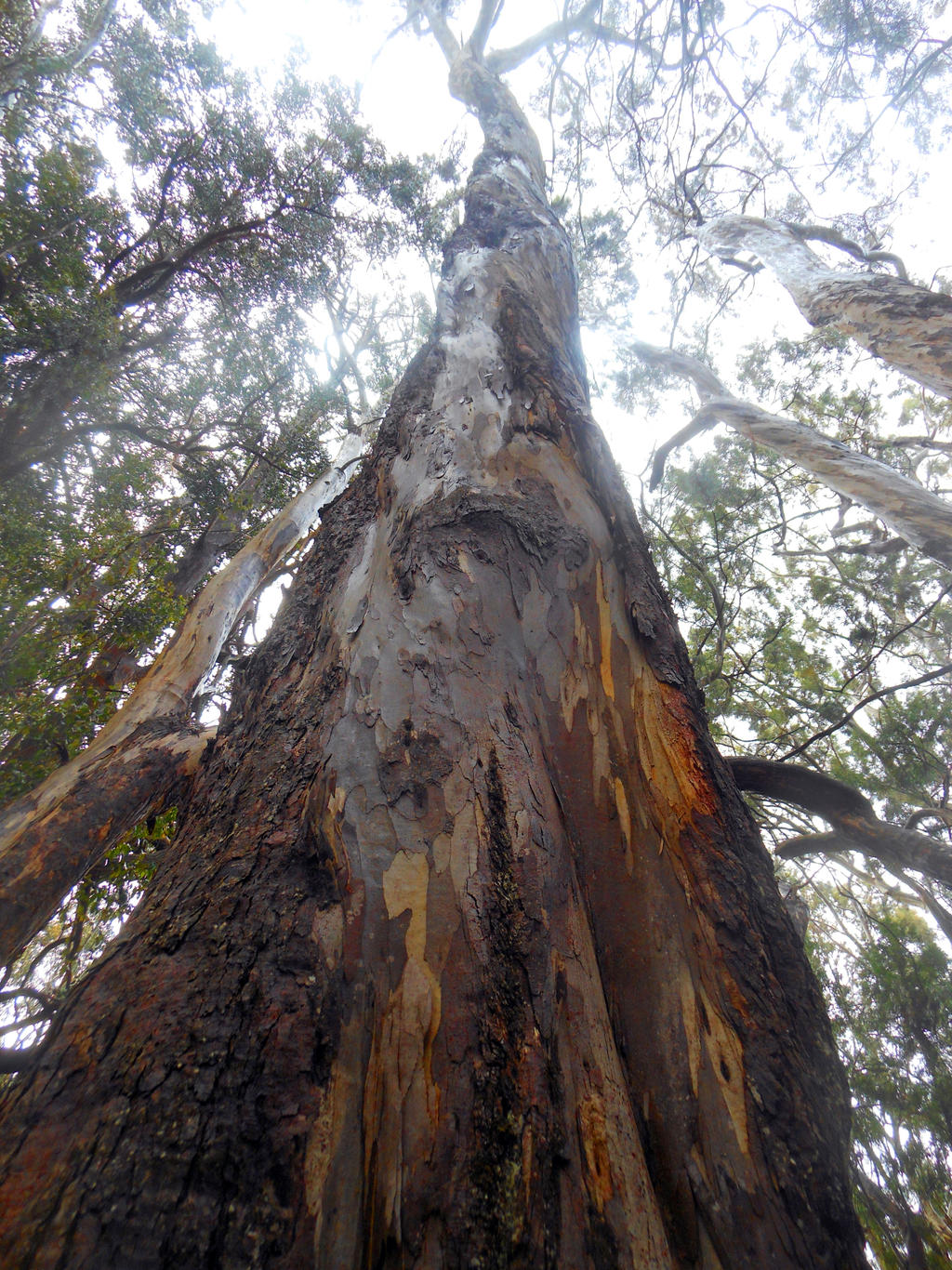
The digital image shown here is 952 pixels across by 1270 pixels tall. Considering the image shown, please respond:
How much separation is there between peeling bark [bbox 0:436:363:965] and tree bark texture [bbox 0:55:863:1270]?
1109 mm

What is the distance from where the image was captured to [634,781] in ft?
3.81

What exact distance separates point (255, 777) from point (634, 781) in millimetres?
670

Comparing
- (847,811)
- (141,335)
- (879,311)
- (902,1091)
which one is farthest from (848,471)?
(141,335)

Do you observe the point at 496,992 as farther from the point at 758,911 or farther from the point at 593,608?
the point at 593,608

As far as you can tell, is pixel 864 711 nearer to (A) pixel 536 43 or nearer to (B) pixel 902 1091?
(B) pixel 902 1091

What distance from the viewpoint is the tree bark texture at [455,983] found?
63 centimetres

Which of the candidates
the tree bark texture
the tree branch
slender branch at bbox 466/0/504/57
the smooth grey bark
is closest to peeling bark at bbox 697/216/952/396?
the smooth grey bark

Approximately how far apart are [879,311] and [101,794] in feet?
17.5

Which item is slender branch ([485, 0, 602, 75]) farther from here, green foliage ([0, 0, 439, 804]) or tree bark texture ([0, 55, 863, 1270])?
tree bark texture ([0, 55, 863, 1270])

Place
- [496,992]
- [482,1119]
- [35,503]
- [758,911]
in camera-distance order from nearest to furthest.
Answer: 1. [482,1119]
2. [496,992]
3. [758,911]
4. [35,503]

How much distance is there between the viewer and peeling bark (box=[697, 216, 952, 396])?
3.74 m

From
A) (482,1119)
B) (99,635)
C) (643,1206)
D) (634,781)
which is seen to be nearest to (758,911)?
(634,781)

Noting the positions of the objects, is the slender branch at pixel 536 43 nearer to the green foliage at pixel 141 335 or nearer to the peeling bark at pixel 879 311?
the green foliage at pixel 141 335

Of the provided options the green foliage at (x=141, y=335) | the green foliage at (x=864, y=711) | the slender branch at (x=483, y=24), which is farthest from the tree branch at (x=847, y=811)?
the slender branch at (x=483, y=24)
